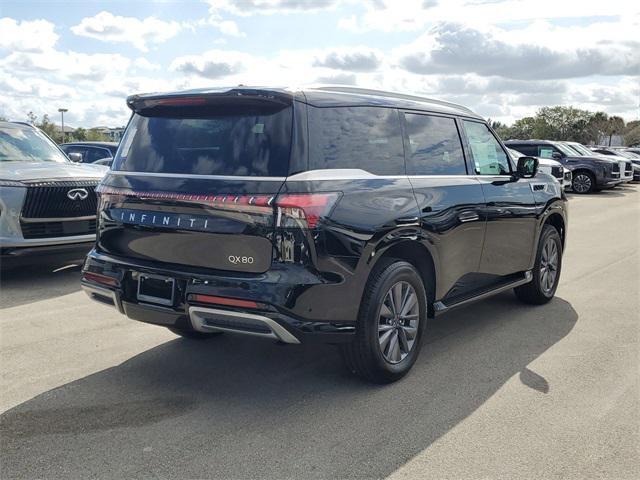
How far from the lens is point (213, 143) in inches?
156

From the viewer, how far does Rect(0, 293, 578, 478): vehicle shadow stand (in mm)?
3227

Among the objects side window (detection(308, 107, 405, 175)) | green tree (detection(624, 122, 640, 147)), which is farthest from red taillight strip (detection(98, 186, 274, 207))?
green tree (detection(624, 122, 640, 147))

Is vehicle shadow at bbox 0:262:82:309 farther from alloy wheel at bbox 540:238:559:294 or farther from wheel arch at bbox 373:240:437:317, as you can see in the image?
alloy wheel at bbox 540:238:559:294

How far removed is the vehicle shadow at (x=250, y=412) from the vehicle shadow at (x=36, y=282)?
7.40ft

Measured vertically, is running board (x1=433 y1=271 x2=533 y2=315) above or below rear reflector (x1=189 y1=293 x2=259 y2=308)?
below

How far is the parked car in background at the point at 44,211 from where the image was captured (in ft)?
22.7

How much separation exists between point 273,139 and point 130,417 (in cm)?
179

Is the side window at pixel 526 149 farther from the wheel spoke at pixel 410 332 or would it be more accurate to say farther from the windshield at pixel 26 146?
the wheel spoke at pixel 410 332

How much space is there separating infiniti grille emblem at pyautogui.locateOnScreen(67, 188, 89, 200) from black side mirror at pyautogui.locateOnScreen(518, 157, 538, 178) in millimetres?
4710

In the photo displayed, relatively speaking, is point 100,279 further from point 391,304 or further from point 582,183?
point 582,183

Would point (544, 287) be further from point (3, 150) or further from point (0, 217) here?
point (3, 150)

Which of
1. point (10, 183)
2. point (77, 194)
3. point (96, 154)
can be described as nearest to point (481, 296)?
point (77, 194)

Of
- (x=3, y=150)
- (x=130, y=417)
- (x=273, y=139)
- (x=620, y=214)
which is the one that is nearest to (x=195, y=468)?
(x=130, y=417)

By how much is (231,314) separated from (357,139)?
1.38 m
